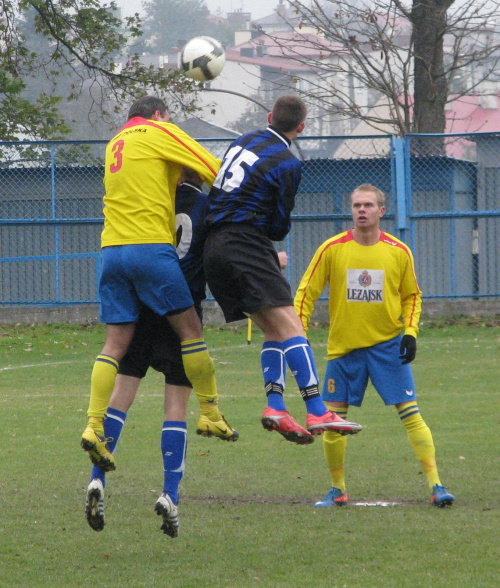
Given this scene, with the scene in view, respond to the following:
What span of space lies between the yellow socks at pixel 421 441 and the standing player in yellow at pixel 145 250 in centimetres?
141

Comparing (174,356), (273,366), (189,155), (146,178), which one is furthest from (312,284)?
(146,178)

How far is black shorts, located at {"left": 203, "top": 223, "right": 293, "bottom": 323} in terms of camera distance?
19.0 feet

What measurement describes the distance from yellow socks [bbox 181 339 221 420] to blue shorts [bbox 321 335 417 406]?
102 cm

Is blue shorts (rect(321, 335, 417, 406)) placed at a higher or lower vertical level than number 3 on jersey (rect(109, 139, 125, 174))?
lower

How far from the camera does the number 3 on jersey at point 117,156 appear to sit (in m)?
5.89

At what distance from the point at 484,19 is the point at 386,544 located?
1865cm

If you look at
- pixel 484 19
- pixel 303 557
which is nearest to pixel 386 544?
pixel 303 557

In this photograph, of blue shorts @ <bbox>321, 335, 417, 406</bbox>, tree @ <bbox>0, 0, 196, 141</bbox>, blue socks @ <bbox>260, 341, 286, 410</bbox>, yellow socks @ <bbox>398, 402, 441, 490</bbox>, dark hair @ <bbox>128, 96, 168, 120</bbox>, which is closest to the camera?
blue socks @ <bbox>260, 341, 286, 410</bbox>

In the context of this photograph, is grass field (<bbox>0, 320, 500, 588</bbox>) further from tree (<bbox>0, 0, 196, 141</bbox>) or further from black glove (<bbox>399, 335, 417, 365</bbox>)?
tree (<bbox>0, 0, 196, 141</bbox>)

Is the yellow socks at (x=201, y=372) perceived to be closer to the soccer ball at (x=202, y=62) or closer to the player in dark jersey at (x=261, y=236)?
the player in dark jersey at (x=261, y=236)

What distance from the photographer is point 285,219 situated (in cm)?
590

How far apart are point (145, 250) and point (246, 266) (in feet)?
1.92

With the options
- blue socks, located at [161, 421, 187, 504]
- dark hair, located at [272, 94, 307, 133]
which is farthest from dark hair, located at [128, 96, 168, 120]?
blue socks, located at [161, 421, 187, 504]

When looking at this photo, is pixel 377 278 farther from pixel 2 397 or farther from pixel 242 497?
pixel 2 397
